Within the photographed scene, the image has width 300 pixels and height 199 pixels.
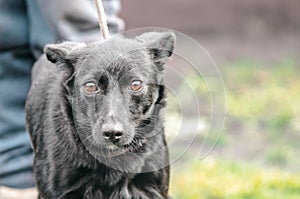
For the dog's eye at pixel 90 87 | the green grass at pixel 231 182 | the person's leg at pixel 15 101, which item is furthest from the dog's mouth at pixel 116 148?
the green grass at pixel 231 182

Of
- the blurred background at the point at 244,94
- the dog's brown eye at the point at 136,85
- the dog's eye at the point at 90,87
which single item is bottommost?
the dog's eye at the point at 90,87

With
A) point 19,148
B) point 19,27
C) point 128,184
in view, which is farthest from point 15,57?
point 128,184

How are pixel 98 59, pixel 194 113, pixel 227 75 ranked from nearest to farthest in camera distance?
pixel 98 59, pixel 194 113, pixel 227 75

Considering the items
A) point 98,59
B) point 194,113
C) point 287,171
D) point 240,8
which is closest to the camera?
point 98,59

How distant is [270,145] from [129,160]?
8.72 ft

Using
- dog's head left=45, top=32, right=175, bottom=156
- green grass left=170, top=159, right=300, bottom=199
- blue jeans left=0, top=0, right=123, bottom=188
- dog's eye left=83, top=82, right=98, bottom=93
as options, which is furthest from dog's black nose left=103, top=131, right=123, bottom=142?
green grass left=170, top=159, right=300, bottom=199

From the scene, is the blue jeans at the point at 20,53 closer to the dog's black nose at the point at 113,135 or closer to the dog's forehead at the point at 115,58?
the dog's forehead at the point at 115,58

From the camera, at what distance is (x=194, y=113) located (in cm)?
488

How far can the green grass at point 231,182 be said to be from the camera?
13.4ft

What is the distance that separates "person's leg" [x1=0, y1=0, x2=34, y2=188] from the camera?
10.5 feet

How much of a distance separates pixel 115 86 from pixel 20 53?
119 centimetres

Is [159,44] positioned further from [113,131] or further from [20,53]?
[20,53]

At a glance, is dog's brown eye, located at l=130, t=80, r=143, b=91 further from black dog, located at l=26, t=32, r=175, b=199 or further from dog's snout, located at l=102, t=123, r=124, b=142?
dog's snout, located at l=102, t=123, r=124, b=142

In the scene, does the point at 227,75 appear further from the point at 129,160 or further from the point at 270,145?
the point at 129,160
